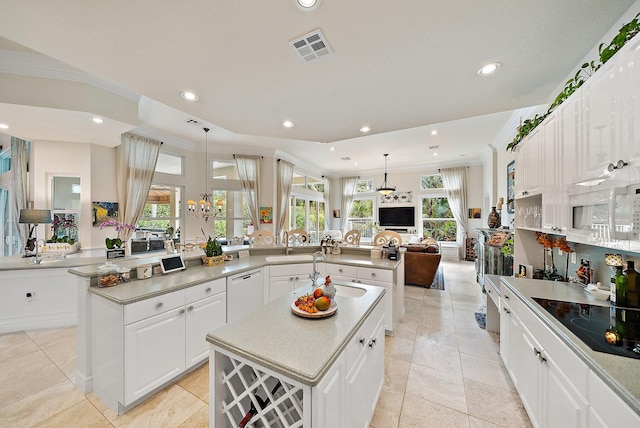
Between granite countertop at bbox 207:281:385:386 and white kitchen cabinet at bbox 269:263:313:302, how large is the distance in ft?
5.15

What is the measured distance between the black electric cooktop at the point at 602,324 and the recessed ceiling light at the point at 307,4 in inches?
84.5

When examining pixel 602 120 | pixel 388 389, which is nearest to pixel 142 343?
pixel 388 389

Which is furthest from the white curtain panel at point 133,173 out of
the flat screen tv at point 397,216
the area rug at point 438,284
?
the flat screen tv at point 397,216

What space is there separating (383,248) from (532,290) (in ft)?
5.53

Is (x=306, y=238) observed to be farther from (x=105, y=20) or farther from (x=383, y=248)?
(x=105, y=20)

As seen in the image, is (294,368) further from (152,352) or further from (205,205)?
(205,205)

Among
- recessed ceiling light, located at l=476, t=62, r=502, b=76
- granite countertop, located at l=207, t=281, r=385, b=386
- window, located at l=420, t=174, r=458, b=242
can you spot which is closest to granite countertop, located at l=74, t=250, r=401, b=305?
granite countertop, located at l=207, t=281, r=385, b=386

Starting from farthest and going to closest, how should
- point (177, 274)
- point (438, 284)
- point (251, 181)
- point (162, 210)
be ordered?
point (251, 181)
point (162, 210)
point (438, 284)
point (177, 274)

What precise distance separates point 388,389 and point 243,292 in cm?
176

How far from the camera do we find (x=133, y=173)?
4582 millimetres

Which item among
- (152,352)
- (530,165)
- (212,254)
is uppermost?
(530,165)

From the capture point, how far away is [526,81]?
1.92 meters

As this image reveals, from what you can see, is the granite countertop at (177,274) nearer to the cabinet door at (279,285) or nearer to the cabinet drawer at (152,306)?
the cabinet drawer at (152,306)

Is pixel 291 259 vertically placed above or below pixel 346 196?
below
